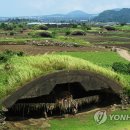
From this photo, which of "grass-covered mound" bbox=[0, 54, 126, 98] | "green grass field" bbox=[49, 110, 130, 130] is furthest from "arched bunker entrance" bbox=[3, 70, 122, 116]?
"green grass field" bbox=[49, 110, 130, 130]

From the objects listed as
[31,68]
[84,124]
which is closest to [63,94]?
[31,68]

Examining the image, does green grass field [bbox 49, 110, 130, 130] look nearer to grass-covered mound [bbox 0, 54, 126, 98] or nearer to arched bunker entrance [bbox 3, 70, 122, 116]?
arched bunker entrance [bbox 3, 70, 122, 116]

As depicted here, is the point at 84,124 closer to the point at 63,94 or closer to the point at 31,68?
the point at 63,94

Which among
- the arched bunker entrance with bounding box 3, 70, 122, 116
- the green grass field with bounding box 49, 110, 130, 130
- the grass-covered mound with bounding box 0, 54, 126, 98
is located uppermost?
the grass-covered mound with bounding box 0, 54, 126, 98

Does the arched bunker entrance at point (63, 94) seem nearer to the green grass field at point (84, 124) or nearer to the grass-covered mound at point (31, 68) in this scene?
the grass-covered mound at point (31, 68)

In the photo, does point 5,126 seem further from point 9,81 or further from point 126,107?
point 126,107

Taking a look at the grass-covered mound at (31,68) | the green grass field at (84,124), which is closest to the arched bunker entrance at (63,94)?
the grass-covered mound at (31,68)
